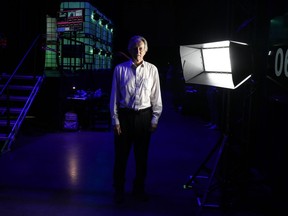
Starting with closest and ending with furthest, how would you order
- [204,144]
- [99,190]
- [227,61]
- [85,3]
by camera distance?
[227,61] < [99,190] < [204,144] < [85,3]

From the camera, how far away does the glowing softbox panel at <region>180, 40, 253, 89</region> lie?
3389 mm

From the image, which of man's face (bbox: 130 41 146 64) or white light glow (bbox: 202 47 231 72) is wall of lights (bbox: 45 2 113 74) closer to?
man's face (bbox: 130 41 146 64)

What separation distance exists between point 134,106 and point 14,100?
4831mm

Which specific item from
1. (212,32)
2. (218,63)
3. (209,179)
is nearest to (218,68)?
(218,63)

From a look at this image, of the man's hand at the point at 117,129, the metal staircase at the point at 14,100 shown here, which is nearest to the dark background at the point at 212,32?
the metal staircase at the point at 14,100

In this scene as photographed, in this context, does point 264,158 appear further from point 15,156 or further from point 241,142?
point 15,156

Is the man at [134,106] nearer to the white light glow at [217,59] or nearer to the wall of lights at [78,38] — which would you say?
the white light glow at [217,59]

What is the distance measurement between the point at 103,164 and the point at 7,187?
1.60 metres

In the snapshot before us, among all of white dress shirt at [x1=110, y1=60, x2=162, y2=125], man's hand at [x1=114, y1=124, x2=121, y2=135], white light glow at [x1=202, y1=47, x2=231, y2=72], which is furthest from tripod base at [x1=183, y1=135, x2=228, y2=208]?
man's hand at [x1=114, y1=124, x2=121, y2=135]

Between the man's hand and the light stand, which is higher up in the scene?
the light stand

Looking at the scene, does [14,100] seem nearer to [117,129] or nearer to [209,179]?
[117,129]

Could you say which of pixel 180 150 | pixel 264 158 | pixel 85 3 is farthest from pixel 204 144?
pixel 85 3

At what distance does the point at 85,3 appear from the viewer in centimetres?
1786

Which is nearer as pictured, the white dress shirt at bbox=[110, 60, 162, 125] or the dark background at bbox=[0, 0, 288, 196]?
the white dress shirt at bbox=[110, 60, 162, 125]
